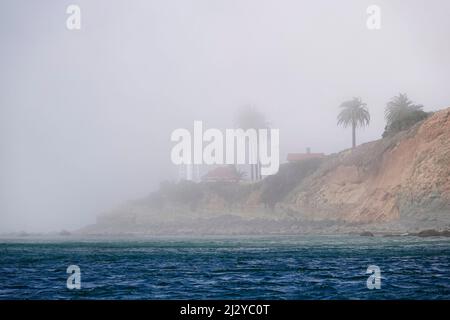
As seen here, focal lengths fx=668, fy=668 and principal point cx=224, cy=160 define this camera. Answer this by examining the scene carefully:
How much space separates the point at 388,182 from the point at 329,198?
16.0 meters

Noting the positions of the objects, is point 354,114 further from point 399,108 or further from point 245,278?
point 245,278

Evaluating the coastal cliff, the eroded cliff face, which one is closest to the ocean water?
the eroded cliff face

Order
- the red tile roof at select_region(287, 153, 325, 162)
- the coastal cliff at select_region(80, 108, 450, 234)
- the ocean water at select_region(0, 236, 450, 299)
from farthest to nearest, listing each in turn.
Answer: the red tile roof at select_region(287, 153, 325, 162) → the coastal cliff at select_region(80, 108, 450, 234) → the ocean water at select_region(0, 236, 450, 299)

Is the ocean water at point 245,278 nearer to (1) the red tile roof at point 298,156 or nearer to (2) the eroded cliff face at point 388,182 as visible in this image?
(2) the eroded cliff face at point 388,182

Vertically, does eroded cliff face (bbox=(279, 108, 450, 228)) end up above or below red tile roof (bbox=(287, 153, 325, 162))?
below

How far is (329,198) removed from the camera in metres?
117

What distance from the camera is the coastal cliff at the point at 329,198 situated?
305 feet

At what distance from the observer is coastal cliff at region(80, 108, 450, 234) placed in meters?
93.0

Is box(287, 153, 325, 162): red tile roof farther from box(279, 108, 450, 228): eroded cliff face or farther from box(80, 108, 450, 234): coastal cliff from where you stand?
box(279, 108, 450, 228): eroded cliff face

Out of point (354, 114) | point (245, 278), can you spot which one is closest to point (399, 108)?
point (354, 114)

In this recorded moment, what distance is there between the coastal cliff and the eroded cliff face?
0.52ft

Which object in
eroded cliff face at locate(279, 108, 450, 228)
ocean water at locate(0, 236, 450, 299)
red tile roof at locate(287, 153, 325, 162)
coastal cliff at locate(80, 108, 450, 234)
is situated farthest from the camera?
red tile roof at locate(287, 153, 325, 162)
